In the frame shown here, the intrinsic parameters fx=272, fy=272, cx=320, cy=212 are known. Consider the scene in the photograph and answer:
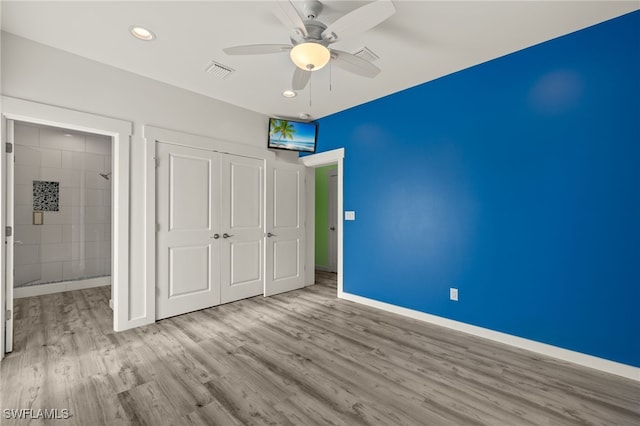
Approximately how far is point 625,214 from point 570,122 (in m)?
0.92

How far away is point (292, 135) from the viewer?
4.67 m

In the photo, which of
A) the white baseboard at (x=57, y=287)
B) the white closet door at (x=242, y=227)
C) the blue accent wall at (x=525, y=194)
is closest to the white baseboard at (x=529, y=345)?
the blue accent wall at (x=525, y=194)

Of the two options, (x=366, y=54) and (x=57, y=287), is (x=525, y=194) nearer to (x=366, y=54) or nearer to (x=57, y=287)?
(x=366, y=54)

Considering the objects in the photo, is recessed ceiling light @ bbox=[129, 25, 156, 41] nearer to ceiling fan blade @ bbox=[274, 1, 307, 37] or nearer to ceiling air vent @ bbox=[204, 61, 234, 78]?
ceiling air vent @ bbox=[204, 61, 234, 78]

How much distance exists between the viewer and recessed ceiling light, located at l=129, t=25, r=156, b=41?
2.45 meters

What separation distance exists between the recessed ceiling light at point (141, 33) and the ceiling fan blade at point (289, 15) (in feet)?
4.84

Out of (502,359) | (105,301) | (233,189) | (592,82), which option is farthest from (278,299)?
(592,82)

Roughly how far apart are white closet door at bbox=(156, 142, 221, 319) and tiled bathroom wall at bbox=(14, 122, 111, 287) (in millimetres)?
2758

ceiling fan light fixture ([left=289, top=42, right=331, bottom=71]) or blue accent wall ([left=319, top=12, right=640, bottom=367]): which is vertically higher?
ceiling fan light fixture ([left=289, top=42, right=331, bottom=71])

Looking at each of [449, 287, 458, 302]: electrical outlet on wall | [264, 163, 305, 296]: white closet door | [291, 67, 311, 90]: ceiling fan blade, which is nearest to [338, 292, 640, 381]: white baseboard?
[449, 287, 458, 302]: electrical outlet on wall

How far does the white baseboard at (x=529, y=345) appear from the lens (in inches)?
89.0

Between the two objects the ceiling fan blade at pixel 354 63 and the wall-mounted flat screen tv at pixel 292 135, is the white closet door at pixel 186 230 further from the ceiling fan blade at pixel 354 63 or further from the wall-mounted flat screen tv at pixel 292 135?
the ceiling fan blade at pixel 354 63

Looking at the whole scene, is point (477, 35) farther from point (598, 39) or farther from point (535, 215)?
point (535, 215)

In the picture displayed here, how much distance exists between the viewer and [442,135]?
3.35m
